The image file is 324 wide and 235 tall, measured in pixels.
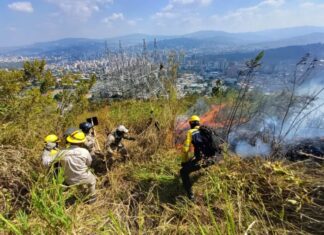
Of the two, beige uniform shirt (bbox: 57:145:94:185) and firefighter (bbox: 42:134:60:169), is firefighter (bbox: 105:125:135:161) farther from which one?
beige uniform shirt (bbox: 57:145:94:185)

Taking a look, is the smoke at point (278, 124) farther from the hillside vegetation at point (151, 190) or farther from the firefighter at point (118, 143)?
the firefighter at point (118, 143)

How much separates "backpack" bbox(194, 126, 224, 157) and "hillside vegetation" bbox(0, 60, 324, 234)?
205 millimetres

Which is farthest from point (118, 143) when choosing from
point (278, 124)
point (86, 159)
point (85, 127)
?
point (278, 124)

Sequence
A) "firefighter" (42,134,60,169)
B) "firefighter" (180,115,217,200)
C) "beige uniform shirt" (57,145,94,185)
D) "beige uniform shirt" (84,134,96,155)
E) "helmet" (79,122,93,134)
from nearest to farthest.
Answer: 1. "beige uniform shirt" (57,145,94,185)
2. "firefighter" (180,115,217,200)
3. "firefighter" (42,134,60,169)
4. "helmet" (79,122,93,134)
5. "beige uniform shirt" (84,134,96,155)

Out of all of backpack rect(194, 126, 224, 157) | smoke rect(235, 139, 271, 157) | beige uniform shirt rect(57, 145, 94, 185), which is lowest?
smoke rect(235, 139, 271, 157)

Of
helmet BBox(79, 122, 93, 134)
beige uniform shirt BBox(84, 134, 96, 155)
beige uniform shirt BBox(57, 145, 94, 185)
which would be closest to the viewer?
beige uniform shirt BBox(57, 145, 94, 185)

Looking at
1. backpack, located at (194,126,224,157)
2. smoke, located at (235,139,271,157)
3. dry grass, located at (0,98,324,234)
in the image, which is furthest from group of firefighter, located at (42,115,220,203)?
smoke, located at (235,139,271,157)

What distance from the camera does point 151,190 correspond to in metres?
3.91

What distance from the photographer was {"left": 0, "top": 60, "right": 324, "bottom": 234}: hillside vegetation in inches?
97.7

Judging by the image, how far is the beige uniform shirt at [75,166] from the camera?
13.2ft

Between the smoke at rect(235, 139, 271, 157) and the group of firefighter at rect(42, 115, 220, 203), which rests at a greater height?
the group of firefighter at rect(42, 115, 220, 203)

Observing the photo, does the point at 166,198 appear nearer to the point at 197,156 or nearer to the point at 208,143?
the point at 197,156

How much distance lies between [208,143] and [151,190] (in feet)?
3.43

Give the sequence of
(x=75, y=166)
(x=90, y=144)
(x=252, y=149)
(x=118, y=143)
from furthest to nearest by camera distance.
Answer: (x=118, y=143) → (x=252, y=149) → (x=90, y=144) → (x=75, y=166)
